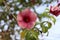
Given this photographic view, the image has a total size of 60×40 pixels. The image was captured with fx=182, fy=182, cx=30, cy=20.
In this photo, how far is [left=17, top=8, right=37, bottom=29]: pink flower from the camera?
63cm

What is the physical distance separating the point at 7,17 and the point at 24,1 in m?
0.09

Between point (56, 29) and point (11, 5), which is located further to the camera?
point (56, 29)

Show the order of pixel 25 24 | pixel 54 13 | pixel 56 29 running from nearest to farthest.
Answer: pixel 25 24
pixel 54 13
pixel 56 29

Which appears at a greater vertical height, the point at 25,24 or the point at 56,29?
the point at 25,24

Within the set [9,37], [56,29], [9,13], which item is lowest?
[56,29]

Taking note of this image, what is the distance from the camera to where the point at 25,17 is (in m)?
0.65

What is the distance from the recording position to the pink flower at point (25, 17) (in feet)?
2.06

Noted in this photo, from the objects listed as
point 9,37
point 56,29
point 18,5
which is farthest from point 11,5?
point 56,29

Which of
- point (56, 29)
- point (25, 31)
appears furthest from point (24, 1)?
point (56, 29)

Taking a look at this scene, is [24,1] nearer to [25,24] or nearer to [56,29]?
[25,24]

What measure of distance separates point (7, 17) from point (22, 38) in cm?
10

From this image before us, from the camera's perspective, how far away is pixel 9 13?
71 centimetres

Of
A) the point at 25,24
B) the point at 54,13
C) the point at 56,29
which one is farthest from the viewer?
the point at 56,29

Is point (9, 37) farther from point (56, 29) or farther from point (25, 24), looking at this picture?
point (56, 29)
